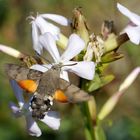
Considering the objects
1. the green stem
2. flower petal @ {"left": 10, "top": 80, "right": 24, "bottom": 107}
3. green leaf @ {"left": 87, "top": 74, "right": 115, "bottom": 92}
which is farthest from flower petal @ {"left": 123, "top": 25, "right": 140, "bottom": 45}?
flower petal @ {"left": 10, "top": 80, "right": 24, "bottom": 107}

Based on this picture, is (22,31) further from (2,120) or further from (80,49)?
(80,49)

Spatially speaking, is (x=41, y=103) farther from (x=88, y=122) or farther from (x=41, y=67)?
(x=88, y=122)

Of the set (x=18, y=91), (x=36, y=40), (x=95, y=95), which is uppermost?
(x=95, y=95)

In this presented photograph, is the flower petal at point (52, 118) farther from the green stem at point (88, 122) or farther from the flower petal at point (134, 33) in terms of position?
the flower petal at point (134, 33)

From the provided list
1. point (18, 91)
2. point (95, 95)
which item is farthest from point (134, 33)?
point (95, 95)

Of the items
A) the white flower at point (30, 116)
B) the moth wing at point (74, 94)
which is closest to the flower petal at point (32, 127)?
the white flower at point (30, 116)

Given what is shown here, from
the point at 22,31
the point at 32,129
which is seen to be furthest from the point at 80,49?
the point at 22,31
